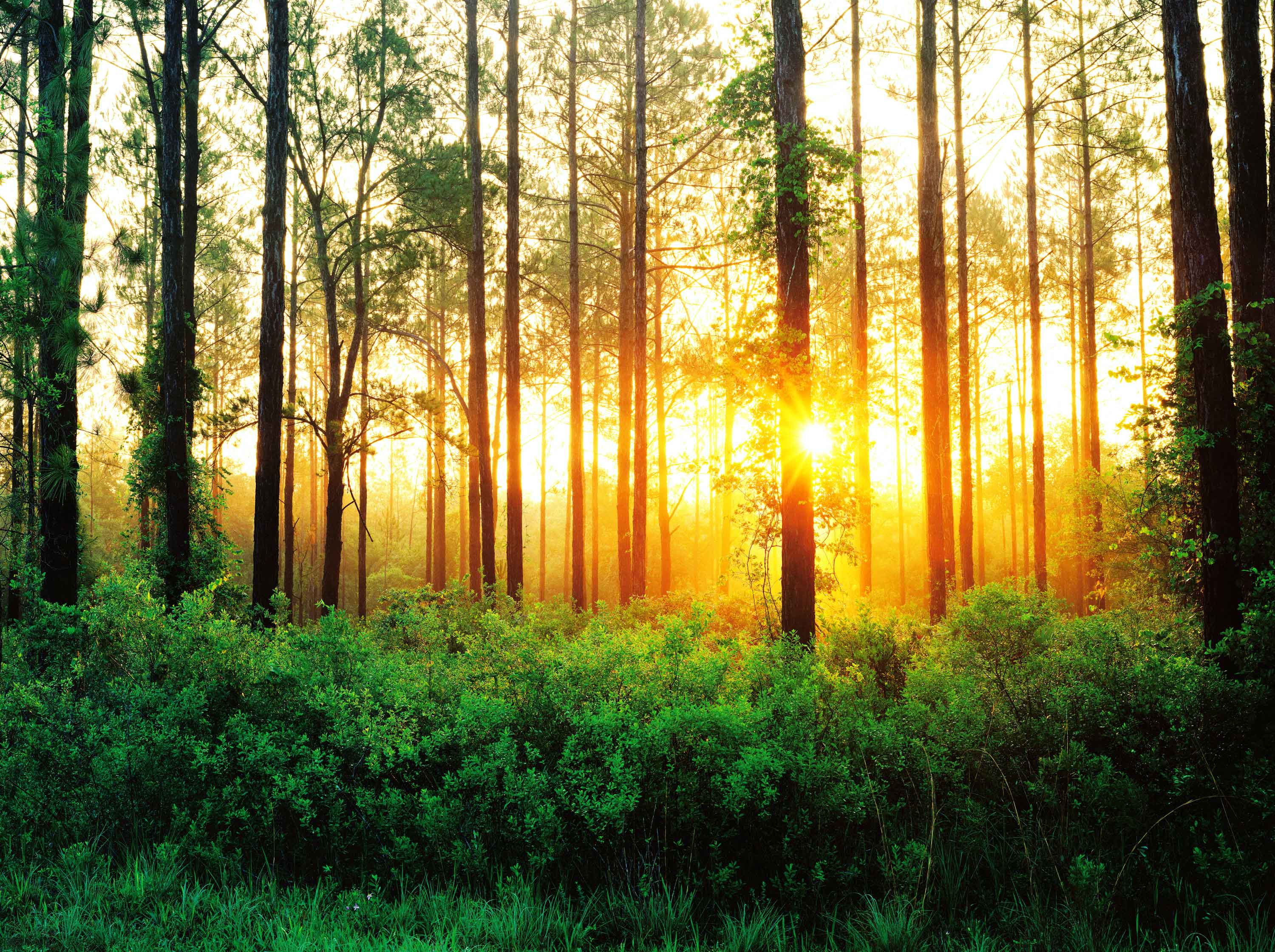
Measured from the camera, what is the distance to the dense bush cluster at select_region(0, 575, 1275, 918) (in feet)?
12.0

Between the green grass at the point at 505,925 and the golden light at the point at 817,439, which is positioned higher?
the golden light at the point at 817,439

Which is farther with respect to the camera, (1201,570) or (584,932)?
(1201,570)

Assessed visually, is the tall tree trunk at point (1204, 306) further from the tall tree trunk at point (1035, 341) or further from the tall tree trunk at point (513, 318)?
the tall tree trunk at point (1035, 341)

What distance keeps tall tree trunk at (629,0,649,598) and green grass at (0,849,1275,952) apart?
11.0 m

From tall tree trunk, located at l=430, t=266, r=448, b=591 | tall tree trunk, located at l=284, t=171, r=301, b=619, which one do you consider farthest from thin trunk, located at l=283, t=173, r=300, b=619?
tall tree trunk, located at l=430, t=266, r=448, b=591

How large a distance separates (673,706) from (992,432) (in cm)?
3298

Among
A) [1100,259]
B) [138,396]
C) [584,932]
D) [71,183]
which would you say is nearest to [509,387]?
[138,396]

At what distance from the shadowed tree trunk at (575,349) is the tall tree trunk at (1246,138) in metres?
12.4

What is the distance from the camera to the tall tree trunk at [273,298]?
34.8ft

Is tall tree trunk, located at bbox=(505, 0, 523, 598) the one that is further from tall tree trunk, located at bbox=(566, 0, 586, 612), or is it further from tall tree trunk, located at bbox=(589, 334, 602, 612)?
tall tree trunk, located at bbox=(589, 334, 602, 612)

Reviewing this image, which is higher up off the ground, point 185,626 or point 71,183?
point 71,183

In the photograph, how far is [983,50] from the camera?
14430 mm

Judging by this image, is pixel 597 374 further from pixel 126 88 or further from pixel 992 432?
pixel 992 432

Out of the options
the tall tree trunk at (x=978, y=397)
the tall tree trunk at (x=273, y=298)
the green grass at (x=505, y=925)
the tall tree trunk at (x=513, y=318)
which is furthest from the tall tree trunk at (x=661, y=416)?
the green grass at (x=505, y=925)
